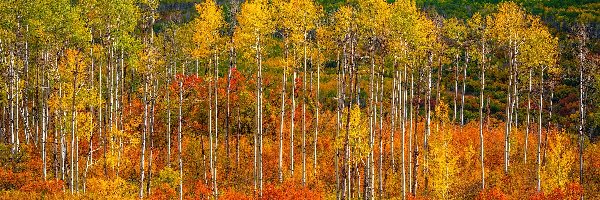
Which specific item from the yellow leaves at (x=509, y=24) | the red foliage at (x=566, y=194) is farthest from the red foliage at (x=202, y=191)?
the yellow leaves at (x=509, y=24)

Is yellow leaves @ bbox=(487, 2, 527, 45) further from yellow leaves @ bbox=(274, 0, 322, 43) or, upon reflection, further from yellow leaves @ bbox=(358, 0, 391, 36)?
yellow leaves @ bbox=(274, 0, 322, 43)

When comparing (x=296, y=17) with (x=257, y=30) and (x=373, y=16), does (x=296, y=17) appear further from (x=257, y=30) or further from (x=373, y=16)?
(x=373, y=16)

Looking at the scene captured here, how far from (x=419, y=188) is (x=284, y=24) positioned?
1488cm

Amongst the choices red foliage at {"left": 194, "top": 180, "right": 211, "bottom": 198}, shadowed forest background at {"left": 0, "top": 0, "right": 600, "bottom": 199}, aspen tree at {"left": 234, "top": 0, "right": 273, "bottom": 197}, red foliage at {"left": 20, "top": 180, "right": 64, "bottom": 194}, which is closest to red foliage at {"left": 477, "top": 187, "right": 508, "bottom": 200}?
shadowed forest background at {"left": 0, "top": 0, "right": 600, "bottom": 199}

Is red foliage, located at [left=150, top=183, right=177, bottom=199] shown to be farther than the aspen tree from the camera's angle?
Yes

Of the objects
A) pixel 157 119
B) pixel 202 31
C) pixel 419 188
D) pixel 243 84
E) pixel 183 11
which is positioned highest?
pixel 183 11

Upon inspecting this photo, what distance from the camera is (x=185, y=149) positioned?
43594 millimetres

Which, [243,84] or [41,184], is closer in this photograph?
[41,184]

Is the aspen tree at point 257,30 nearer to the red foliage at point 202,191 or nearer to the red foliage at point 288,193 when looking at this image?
the red foliage at point 288,193

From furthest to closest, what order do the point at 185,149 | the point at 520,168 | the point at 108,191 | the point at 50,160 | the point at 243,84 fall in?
the point at 243,84 < the point at 185,149 < the point at 520,168 < the point at 50,160 < the point at 108,191

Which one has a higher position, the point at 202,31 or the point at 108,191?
the point at 202,31

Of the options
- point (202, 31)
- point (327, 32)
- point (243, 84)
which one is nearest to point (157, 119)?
point (243, 84)

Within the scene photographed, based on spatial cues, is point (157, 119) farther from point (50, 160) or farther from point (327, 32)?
point (327, 32)

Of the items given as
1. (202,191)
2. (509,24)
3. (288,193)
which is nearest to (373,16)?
(288,193)
